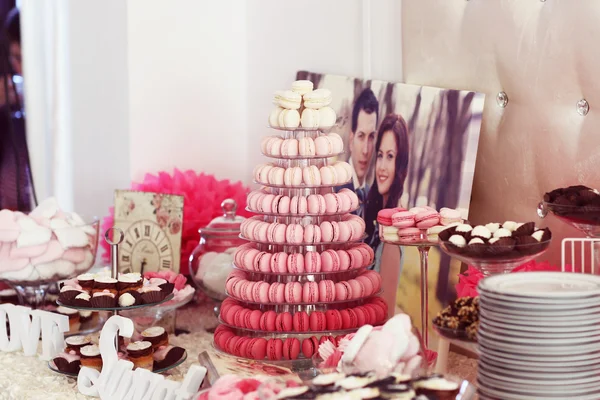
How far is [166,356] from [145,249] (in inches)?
21.5

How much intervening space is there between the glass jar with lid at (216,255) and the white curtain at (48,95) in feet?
2.26

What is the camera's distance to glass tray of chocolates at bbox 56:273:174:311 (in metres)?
1.80

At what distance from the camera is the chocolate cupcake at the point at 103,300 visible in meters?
1.79

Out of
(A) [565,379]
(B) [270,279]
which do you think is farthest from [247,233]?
(A) [565,379]

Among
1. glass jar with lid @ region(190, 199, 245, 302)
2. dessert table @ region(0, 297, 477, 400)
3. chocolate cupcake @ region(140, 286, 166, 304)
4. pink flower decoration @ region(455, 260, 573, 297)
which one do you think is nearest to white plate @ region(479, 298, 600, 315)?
pink flower decoration @ region(455, 260, 573, 297)

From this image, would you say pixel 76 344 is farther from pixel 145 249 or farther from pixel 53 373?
pixel 145 249

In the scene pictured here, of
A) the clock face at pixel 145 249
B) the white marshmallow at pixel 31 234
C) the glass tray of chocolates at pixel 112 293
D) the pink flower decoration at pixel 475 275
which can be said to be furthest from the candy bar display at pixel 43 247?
the pink flower decoration at pixel 475 275

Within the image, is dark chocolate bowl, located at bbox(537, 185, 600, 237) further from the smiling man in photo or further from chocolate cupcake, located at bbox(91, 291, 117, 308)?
chocolate cupcake, located at bbox(91, 291, 117, 308)

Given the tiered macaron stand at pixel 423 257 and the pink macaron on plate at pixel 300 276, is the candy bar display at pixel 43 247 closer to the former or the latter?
the pink macaron on plate at pixel 300 276

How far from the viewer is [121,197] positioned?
2.42m

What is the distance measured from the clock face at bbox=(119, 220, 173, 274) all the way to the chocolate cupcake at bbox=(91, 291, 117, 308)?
538mm

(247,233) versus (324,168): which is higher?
(324,168)

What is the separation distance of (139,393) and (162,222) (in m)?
0.80

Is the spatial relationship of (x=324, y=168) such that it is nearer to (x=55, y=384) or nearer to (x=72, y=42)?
(x=55, y=384)
